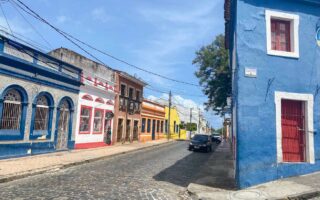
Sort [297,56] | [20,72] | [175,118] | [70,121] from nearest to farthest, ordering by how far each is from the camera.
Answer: [297,56]
[20,72]
[70,121]
[175,118]

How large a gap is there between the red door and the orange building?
2325 centimetres

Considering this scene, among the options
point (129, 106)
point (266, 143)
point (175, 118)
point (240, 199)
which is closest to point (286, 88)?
point (266, 143)

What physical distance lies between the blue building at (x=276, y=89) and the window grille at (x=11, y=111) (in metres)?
10.6

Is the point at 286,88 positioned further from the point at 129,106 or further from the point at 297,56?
the point at 129,106

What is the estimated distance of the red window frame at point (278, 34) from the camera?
9.04 metres

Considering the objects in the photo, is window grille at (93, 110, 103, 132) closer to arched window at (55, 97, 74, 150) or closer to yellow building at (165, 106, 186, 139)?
arched window at (55, 97, 74, 150)

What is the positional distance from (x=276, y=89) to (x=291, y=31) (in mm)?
2218

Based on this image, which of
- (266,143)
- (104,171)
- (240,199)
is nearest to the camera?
(240,199)

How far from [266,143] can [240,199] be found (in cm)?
217

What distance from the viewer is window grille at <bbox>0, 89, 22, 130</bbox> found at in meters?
12.6

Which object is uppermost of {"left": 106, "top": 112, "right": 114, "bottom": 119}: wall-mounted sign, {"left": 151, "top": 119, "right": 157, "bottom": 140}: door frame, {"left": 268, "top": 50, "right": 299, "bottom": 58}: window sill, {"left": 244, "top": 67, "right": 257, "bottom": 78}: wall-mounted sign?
{"left": 268, "top": 50, "right": 299, "bottom": 58}: window sill

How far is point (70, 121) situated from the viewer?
1756 centimetres

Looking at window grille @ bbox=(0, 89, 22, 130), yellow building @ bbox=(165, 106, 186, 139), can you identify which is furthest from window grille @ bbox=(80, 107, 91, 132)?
yellow building @ bbox=(165, 106, 186, 139)

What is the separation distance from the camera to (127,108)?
2684cm
